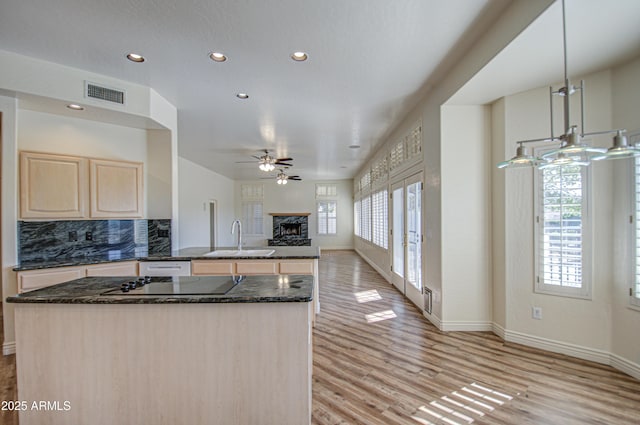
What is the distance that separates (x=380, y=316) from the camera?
3.99m

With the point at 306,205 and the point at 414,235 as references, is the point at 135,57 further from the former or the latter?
the point at 306,205

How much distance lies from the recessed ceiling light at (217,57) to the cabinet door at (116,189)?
2077 millimetres

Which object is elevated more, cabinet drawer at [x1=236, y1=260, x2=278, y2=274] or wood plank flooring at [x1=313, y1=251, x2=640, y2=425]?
cabinet drawer at [x1=236, y1=260, x2=278, y2=274]

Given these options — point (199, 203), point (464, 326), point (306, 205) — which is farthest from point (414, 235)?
point (306, 205)

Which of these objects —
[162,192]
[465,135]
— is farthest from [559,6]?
[162,192]

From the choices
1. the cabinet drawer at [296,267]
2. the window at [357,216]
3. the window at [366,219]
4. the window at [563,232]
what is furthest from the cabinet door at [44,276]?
the window at [357,216]

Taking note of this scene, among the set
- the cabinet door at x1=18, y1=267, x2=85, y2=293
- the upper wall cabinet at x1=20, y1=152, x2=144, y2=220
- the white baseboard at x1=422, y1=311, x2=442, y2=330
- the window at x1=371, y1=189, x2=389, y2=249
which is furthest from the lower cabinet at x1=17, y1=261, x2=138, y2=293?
the window at x1=371, y1=189, x2=389, y2=249

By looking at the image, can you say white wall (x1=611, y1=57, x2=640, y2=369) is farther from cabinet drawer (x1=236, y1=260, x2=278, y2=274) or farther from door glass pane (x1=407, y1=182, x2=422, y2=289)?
cabinet drawer (x1=236, y1=260, x2=278, y2=274)

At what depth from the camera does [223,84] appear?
10.8 feet

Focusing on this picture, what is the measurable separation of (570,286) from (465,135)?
1954 millimetres

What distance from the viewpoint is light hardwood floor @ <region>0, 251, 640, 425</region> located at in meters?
2.00

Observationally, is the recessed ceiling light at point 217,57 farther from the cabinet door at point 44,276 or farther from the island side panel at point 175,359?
the cabinet door at point 44,276

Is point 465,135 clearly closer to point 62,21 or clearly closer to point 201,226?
point 62,21

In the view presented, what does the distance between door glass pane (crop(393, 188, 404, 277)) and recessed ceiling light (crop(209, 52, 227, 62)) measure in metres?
3.61
